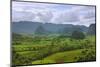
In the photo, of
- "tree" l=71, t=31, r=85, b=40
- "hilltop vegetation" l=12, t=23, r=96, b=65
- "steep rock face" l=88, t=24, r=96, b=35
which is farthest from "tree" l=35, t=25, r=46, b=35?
"steep rock face" l=88, t=24, r=96, b=35

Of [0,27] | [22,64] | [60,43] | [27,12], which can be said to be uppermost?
[27,12]

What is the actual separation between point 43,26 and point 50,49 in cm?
32

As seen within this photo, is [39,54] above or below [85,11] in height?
below

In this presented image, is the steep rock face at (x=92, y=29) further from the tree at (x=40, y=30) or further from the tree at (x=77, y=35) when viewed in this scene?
the tree at (x=40, y=30)

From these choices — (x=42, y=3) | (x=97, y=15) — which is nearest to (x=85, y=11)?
→ (x=97, y=15)

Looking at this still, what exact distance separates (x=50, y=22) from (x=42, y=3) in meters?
0.27

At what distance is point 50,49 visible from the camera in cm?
273

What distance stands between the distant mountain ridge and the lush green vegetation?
0.07 metres

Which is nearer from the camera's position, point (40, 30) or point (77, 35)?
point (40, 30)

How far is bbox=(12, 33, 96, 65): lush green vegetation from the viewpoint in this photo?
2.58 metres

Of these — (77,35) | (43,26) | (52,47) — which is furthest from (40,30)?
(77,35)

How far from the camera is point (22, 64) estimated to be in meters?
2.59

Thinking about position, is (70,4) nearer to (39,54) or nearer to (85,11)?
(85,11)

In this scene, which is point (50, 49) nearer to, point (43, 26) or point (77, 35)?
point (43, 26)
